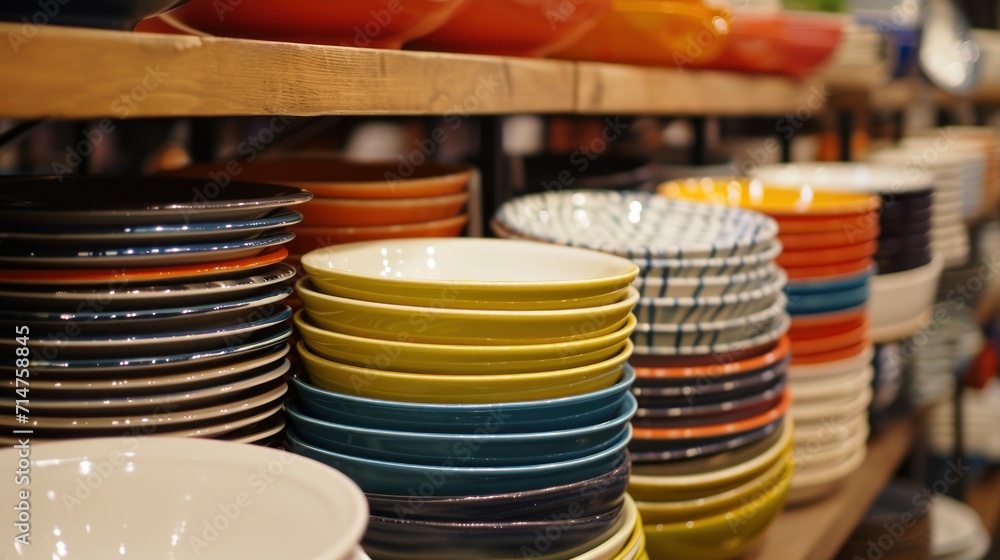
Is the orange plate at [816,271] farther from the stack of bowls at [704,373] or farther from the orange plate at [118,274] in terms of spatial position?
the orange plate at [118,274]

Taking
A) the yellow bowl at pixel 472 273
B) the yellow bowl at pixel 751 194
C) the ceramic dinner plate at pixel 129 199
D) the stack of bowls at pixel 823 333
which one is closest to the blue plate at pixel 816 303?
the stack of bowls at pixel 823 333

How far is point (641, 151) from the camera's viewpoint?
2.33 metres

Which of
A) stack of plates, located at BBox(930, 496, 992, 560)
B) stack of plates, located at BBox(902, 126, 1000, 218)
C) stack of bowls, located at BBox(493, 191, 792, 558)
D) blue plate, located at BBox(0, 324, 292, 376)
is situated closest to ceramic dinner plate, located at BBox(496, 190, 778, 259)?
stack of bowls, located at BBox(493, 191, 792, 558)

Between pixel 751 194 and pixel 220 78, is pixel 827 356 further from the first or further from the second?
pixel 220 78

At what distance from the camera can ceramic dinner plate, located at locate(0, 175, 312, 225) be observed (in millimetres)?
627

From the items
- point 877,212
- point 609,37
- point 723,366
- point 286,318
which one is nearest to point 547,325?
point 286,318

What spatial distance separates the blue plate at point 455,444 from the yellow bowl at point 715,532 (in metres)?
0.26

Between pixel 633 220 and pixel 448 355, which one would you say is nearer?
pixel 448 355

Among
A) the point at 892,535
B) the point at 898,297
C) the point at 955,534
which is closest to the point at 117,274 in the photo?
the point at 898,297

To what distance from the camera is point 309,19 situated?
28.6 inches

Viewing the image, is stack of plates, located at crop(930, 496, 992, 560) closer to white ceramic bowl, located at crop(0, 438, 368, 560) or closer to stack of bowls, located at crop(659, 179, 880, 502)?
stack of bowls, located at crop(659, 179, 880, 502)

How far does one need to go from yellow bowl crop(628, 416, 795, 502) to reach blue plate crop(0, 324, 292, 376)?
0.43 meters

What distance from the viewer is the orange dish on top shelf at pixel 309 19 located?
2.29 ft

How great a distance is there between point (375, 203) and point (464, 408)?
29 cm
